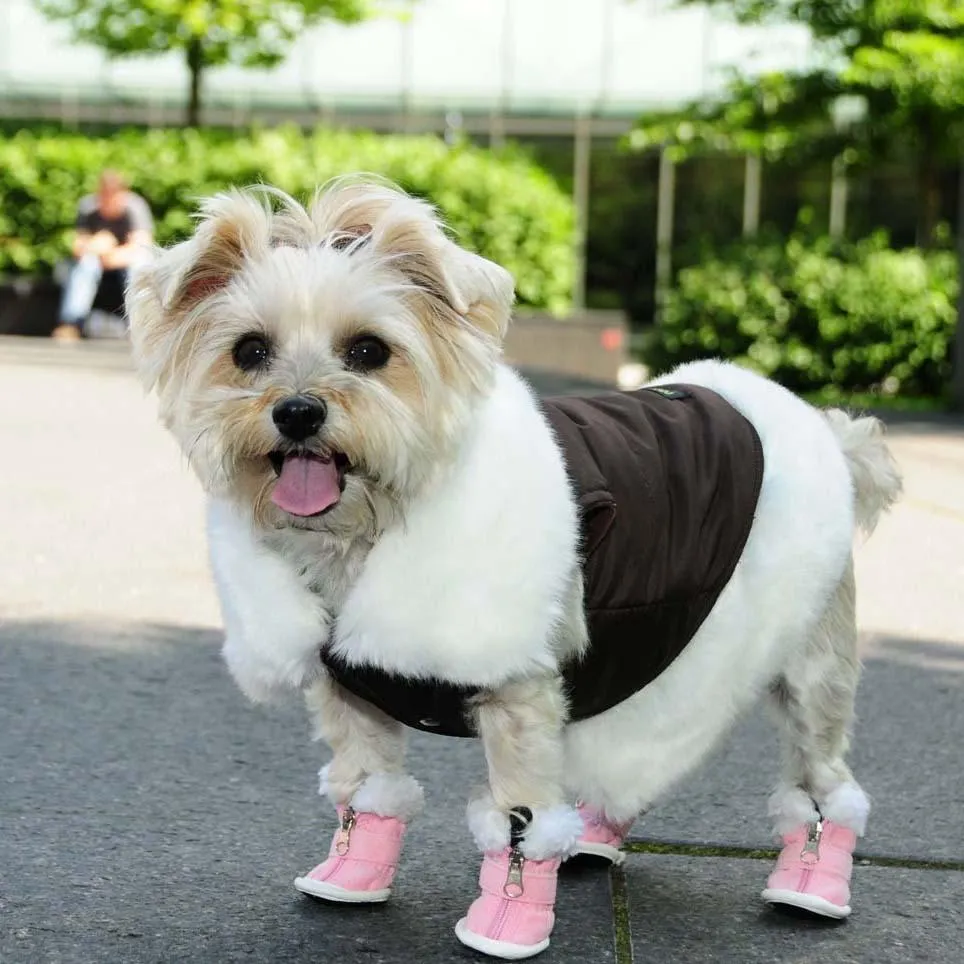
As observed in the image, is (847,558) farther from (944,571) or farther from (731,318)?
(731,318)

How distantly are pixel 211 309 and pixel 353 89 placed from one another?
2425 centimetres

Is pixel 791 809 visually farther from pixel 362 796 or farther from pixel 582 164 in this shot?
pixel 582 164

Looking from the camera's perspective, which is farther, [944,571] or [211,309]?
[944,571]

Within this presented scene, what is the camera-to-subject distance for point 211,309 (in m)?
3.40

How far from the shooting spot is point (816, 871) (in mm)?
3867

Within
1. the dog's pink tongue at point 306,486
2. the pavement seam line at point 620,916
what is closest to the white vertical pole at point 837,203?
the pavement seam line at point 620,916

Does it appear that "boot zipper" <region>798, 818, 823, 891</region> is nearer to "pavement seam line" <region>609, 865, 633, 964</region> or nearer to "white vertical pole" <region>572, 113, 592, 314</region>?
"pavement seam line" <region>609, 865, 633, 964</region>

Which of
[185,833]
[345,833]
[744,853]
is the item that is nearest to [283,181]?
[185,833]

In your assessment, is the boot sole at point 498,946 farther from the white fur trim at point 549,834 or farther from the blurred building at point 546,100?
the blurred building at point 546,100

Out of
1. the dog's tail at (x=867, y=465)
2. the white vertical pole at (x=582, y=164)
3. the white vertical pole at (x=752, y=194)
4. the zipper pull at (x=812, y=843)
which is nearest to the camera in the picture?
the zipper pull at (x=812, y=843)

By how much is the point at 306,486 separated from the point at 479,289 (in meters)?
0.53

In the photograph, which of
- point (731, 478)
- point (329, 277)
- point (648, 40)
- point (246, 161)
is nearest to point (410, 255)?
point (329, 277)

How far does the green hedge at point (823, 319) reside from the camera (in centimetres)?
1597

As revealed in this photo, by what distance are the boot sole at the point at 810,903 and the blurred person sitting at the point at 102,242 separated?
15448mm
